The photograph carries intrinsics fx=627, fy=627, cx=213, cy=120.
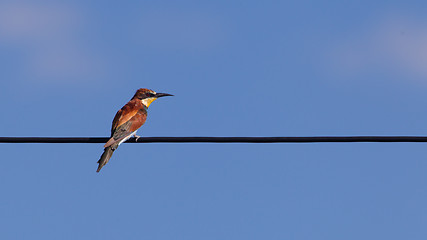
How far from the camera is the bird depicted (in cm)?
1088

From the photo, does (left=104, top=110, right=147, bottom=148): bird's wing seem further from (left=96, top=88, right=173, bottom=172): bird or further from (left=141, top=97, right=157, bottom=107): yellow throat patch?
(left=141, top=97, right=157, bottom=107): yellow throat patch

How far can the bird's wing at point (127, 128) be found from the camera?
1099 centimetres

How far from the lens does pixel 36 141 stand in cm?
728

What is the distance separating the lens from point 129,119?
11930 millimetres

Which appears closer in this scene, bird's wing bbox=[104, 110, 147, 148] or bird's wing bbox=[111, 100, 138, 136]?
bird's wing bbox=[104, 110, 147, 148]

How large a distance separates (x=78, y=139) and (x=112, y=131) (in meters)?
4.08
